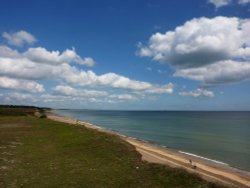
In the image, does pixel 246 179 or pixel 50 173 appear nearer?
pixel 50 173

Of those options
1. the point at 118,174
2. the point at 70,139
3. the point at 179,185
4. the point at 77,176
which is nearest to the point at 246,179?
the point at 179,185

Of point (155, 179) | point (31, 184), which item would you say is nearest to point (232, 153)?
point (155, 179)

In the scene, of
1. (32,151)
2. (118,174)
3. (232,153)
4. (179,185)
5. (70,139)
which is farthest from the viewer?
(232,153)

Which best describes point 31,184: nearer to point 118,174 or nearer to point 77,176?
point 77,176

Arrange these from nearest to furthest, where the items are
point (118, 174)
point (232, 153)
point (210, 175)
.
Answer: point (118, 174)
point (210, 175)
point (232, 153)

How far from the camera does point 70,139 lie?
37.5 m

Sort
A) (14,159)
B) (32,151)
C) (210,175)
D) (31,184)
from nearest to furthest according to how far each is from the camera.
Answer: (31,184)
(14,159)
(32,151)
(210,175)

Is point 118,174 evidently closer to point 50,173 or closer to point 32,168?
point 50,173

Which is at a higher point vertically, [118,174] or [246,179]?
[118,174]

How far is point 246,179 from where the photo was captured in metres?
30.1

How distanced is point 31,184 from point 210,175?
19.3 meters

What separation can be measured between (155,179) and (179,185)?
5.97 ft

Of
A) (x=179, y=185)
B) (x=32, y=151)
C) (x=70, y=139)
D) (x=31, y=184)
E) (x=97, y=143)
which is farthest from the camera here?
(x=70, y=139)

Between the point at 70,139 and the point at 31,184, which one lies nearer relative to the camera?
the point at 31,184
